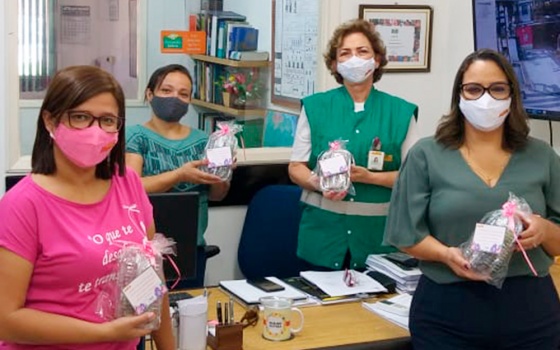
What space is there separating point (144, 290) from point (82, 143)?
1.22 ft

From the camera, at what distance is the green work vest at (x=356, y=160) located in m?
3.27

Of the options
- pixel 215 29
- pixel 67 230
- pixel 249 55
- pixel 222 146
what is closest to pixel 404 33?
pixel 249 55

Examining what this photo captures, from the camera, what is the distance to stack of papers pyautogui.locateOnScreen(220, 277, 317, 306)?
115 inches

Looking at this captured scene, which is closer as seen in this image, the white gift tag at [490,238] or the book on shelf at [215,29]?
the white gift tag at [490,238]

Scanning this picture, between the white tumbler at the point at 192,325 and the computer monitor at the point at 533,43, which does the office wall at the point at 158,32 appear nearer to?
the computer monitor at the point at 533,43

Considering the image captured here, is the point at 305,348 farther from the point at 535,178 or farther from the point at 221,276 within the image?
the point at 221,276

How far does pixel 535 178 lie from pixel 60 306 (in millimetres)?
1415

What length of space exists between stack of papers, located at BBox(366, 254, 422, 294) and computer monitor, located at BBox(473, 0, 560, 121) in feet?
3.40

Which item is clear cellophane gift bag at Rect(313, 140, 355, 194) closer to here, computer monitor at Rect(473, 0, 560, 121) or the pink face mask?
computer monitor at Rect(473, 0, 560, 121)

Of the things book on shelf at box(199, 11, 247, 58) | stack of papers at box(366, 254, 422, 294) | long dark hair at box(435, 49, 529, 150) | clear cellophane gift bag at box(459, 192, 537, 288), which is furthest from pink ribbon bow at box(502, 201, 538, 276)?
book on shelf at box(199, 11, 247, 58)

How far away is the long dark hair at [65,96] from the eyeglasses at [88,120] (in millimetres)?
20

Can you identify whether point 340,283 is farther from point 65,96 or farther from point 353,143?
point 65,96

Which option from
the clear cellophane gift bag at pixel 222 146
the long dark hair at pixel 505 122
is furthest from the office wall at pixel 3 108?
the long dark hair at pixel 505 122

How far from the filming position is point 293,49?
4.61 meters
